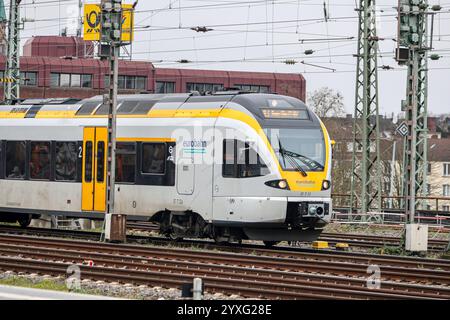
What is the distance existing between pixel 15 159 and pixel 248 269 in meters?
11.9

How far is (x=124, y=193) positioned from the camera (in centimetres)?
2641

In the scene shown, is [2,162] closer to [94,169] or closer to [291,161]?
[94,169]

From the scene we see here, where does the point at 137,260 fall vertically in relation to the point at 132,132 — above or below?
below

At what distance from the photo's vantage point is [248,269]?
1948 cm

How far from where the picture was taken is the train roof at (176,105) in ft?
79.1

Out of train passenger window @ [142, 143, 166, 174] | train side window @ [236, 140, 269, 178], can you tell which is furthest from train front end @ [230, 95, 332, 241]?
train passenger window @ [142, 143, 166, 174]

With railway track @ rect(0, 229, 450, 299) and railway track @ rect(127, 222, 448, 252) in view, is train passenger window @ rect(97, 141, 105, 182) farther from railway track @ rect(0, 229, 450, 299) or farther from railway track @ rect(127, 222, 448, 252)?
railway track @ rect(127, 222, 448, 252)

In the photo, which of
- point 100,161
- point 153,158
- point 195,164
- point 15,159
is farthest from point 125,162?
point 15,159

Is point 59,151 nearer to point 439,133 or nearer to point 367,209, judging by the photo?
point 367,209

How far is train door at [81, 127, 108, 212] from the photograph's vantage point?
27.1m

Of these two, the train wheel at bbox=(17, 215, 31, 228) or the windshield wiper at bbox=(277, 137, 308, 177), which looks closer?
the windshield wiper at bbox=(277, 137, 308, 177)
